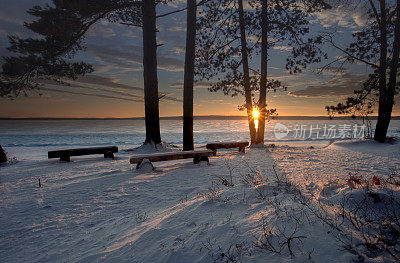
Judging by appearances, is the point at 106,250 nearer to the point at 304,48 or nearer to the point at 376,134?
the point at 304,48

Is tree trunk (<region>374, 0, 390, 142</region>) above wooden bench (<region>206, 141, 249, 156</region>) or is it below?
above

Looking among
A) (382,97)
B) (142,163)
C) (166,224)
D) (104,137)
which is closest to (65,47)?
(142,163)

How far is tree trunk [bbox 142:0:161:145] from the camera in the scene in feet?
34.9

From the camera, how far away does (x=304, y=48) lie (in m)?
11.5

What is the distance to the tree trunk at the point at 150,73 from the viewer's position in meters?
10.6

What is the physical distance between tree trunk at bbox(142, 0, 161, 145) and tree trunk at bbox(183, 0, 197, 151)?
2.14 metres

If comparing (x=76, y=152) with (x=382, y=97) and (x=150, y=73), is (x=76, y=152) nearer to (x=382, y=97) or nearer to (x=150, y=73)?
(x=150, y=73)

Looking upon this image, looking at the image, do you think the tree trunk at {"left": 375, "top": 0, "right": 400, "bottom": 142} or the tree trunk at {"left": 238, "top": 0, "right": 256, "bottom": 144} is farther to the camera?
the tree trunk at {"left": 238, "top": 0, "right": 256, "bottom": 144}

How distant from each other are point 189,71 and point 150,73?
2505 mm

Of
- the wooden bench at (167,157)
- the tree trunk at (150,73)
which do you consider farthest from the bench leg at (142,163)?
the tree trunk at (150,73)

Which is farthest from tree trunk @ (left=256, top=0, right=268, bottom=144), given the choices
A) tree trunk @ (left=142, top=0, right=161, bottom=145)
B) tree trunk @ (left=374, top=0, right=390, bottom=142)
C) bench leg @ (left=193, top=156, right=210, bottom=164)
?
bench leg @ (left=193, top=156, right=210, bottom=164)

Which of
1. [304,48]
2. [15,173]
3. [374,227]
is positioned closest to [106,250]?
[374,227]

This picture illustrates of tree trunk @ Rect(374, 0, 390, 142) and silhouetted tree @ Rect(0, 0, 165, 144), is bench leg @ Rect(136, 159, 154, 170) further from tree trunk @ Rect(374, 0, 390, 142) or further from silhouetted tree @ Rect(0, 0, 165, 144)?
tree trunk @ Rect(374, 0, 390, 142)

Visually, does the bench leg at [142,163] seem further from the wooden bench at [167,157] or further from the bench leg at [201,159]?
the bench leg at [201,159]
